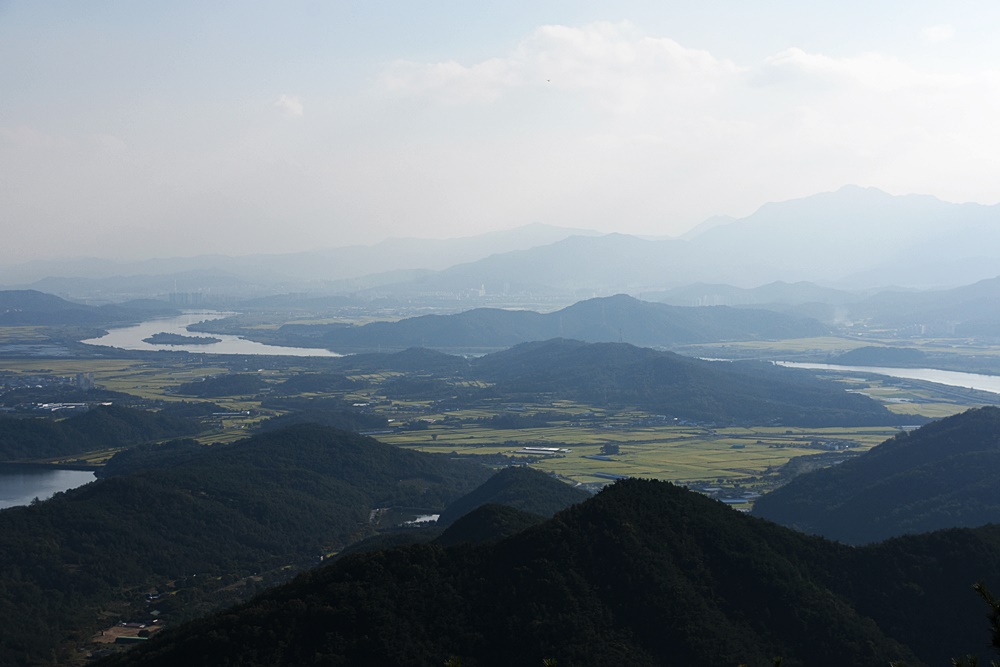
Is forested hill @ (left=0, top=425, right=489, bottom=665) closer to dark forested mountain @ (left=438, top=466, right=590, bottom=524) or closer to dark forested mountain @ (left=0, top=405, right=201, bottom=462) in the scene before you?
dark forested mountain @ (left=438, top=466, right=590, bottom=524)

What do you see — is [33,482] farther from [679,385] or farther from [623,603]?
[679,385]

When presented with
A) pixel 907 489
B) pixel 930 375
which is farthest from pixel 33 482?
pixel 930 375

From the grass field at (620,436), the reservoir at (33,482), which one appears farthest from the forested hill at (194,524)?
the grass field at (620,436)

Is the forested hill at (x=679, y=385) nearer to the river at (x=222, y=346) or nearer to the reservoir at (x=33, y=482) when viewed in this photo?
the river at (x=222, y=346)

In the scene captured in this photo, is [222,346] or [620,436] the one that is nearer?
[620,436]

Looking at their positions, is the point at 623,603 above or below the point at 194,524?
above

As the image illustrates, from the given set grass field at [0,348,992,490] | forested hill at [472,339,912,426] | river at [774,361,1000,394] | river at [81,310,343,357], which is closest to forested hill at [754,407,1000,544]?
grass field at [0,348,992,490]

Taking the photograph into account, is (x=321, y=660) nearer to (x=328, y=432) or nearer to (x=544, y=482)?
(x=544, y=482)
